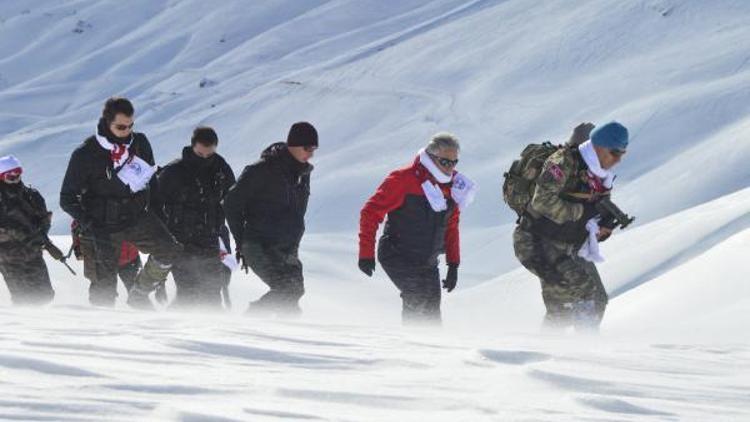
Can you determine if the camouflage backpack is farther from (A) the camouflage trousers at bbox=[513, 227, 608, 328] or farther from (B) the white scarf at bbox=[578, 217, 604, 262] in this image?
(B) the white scarf at bbox=[578, 217, 604, 262]

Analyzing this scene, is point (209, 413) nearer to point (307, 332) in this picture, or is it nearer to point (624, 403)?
point (624, 403)

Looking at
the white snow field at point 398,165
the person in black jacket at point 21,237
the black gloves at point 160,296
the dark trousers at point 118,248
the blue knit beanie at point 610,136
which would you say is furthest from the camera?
the black gloves at point 160,296

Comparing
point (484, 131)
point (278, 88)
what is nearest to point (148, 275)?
point (484, 131)

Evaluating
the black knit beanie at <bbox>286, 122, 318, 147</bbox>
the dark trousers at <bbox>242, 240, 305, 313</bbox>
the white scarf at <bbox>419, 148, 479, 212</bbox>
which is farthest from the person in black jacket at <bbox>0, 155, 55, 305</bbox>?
the white scarf at <bbox>419, 148, 479, 212</bbox>

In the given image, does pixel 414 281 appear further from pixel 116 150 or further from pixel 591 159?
pixel 116 150

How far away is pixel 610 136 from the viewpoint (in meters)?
6.80

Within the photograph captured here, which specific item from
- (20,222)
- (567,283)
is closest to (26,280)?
(20,222)

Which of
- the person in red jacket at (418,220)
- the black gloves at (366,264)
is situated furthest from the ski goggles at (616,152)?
the black gloves at (366,264)

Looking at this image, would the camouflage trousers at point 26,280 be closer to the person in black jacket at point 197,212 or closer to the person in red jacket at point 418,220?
the person in black jacket at point 197,212

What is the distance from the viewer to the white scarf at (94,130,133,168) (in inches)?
311

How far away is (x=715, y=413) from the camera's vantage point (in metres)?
3.64

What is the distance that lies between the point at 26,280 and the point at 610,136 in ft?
14.3

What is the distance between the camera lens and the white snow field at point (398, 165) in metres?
3.70

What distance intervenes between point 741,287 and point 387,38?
86.5ft
